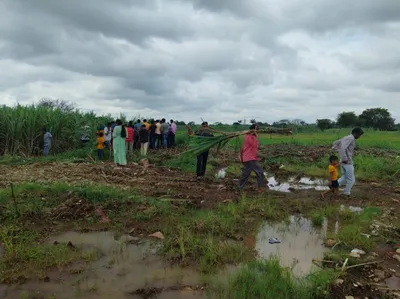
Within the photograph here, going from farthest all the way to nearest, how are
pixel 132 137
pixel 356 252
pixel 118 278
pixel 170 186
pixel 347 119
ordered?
pixel 347 119, pixel 132 137, pixel 170 186, pixel 356 252, pixel 118 278

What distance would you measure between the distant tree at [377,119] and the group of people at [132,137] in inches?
1745

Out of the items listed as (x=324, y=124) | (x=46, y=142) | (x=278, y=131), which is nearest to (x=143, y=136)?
(x=46, y=142)

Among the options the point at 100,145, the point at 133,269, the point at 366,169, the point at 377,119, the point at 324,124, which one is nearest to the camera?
the point at 133,269

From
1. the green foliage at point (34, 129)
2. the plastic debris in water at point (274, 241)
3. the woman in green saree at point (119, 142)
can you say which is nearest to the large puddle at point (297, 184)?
the plastic debris in water at point (274, 241)

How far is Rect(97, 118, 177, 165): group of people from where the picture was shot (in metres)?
11.6

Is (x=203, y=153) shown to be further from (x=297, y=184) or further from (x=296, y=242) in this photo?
(x=296, y=242)

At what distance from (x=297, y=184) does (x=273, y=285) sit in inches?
278

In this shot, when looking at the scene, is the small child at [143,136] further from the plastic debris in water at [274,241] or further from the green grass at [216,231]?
the plastic debris in water at [274,241]

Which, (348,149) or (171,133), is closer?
(348,149)

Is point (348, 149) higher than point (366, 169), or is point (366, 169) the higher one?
point (348, 149)

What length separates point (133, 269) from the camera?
14.3 ft

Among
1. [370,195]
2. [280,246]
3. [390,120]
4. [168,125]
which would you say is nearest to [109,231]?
[280,246]

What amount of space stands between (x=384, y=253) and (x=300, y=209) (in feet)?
7.75

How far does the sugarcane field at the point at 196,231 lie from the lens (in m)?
3.88
